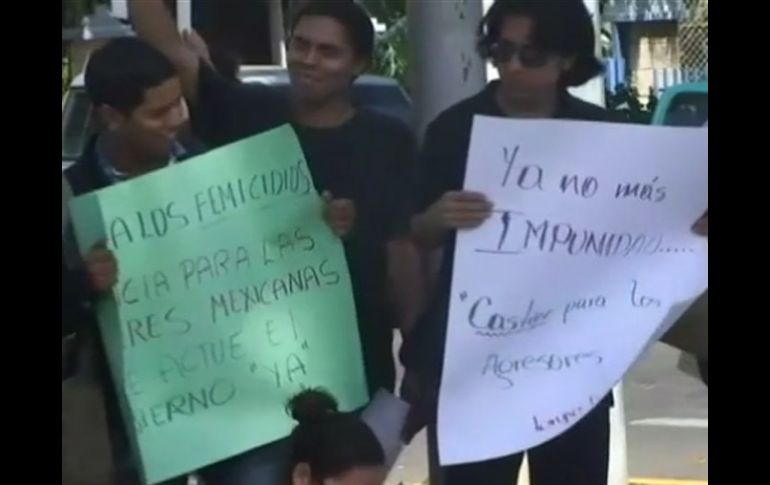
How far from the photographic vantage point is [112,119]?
3.24m

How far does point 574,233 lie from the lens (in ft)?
10.6

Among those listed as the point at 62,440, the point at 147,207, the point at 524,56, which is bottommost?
the point at 62,440

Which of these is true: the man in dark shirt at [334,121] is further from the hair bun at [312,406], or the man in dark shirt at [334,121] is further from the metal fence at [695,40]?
the metal fence at [695,40]

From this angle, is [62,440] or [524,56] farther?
[62,440]

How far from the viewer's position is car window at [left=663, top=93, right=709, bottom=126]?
317cm

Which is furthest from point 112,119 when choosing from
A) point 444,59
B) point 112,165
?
point 444,59

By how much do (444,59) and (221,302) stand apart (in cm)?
68

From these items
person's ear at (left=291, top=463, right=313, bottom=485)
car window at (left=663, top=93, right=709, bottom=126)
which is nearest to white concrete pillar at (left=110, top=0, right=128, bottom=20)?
person's ear at (left=291, top=463, right=313, bottom=485)

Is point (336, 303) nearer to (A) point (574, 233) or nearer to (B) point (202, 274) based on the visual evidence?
(B) point (202, 274)

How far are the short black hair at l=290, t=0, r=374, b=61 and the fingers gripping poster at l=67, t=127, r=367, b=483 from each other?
23 cm

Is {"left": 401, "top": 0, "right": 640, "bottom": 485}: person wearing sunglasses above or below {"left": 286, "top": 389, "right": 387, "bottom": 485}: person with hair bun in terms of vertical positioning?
above

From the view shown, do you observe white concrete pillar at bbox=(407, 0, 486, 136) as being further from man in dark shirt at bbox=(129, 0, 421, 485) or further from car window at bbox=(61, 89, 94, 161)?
car window at bbox=(61, 89, 94, 161)
